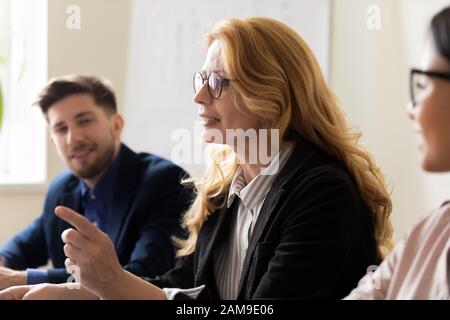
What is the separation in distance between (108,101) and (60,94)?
184 millimetres

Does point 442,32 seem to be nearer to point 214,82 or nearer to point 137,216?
point 214,82

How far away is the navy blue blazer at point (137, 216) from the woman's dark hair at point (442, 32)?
1262 millimetres


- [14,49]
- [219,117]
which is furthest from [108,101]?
[219,117]

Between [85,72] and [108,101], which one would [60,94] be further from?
[85,72]

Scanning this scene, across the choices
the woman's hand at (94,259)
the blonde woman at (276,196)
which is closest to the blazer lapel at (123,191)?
the blonde woman at (276,196)

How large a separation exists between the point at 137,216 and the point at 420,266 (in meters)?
1.28

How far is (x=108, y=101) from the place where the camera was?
246 centimetres

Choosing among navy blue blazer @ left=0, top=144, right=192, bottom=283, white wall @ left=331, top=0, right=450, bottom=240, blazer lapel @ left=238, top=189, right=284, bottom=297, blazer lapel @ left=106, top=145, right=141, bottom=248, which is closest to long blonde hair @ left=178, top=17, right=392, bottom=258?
blazer lapel @ left=238, top=189, right=284, bottom=297

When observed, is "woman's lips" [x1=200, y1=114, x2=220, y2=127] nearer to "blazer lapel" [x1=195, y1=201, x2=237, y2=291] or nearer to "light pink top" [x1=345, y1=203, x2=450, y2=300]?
"blazer lapel" [x1=195, y1=201, x2=237, y2=291]

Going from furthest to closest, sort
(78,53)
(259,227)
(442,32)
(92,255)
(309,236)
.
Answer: (78,53) < (259,227) < (309,236) < (92,255) < (442,32)

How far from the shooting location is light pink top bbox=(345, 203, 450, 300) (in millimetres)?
985

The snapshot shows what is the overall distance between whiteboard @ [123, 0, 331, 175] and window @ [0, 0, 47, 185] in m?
0.39

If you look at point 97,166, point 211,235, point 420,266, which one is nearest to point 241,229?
point 211,235

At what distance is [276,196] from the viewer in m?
1.48
